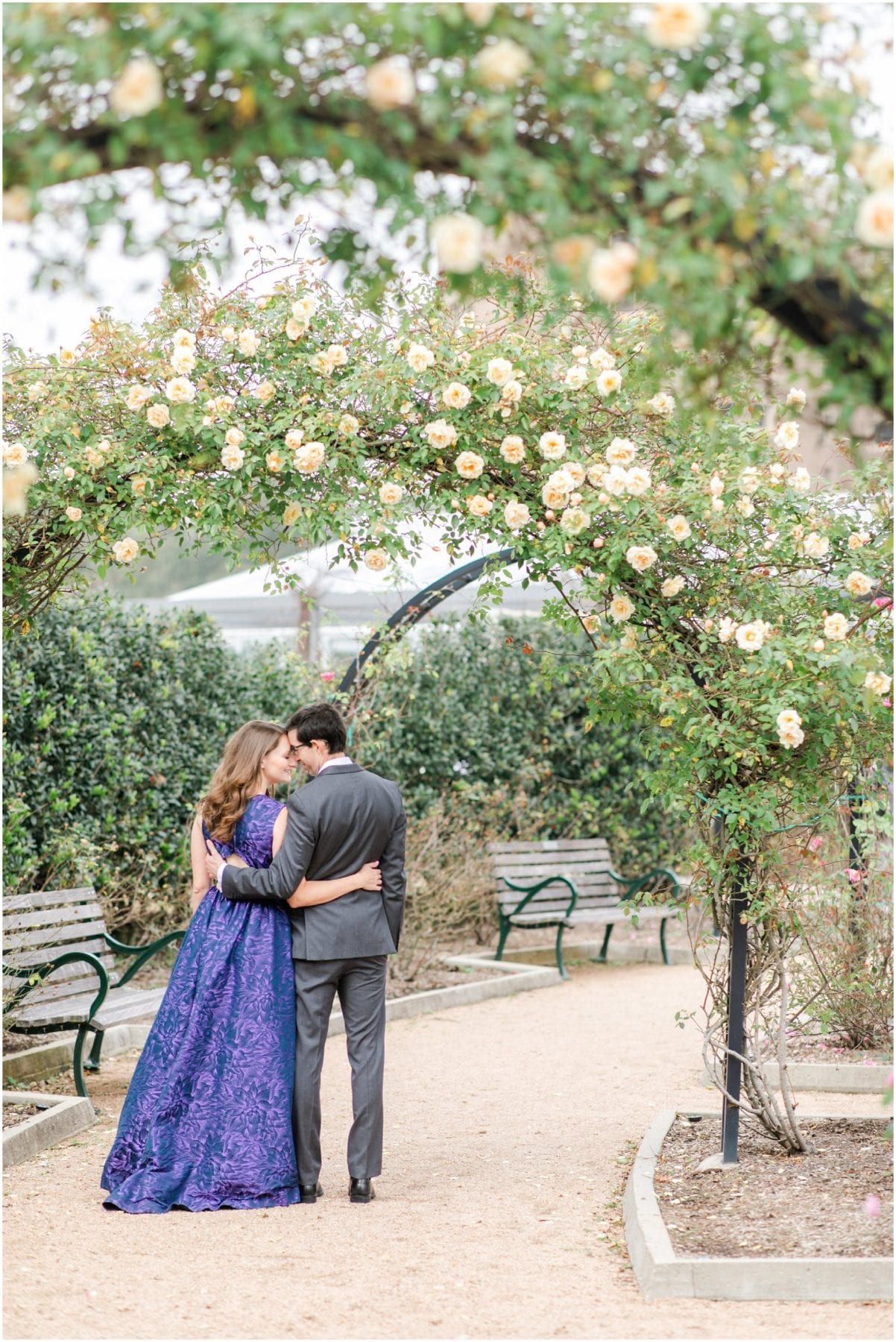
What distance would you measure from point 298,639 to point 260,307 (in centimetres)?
406

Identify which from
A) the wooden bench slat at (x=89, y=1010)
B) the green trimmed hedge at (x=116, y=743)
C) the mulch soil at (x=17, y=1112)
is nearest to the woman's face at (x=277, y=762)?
the wooden bench slat at (x=89, y=1010)

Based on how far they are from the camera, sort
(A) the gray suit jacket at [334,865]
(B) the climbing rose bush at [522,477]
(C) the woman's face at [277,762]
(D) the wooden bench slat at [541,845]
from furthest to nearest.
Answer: (D) the wooden bench slat at [541,845]
(C) the woman's face at [277,762]
(A) the gray suit jacket at [334,865]
(B) the climbing rose bush at [522,477]

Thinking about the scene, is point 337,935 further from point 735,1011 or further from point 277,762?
point 735,1011

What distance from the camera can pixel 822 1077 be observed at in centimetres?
595

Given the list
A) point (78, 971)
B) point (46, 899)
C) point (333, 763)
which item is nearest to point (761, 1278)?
point (333, 763)

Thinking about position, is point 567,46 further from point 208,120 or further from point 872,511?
point 872,511

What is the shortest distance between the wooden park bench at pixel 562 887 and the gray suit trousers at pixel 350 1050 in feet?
12.7

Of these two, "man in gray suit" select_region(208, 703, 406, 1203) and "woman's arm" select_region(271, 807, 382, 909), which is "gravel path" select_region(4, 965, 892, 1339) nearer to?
"man in gray suit" select_region(208, 703, 406, 1203)

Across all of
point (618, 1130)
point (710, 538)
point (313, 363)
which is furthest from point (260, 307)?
point (618, 1130)

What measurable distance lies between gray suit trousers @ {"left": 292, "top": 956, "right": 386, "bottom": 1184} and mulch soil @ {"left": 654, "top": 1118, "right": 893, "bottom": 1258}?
1000mm

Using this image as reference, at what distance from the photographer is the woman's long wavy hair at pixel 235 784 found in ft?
16.0

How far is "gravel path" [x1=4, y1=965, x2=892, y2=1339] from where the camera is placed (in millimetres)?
3523

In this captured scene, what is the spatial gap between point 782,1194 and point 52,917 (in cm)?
340

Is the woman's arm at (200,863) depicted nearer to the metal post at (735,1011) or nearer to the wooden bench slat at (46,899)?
the wooden bench slat at (46,899)
